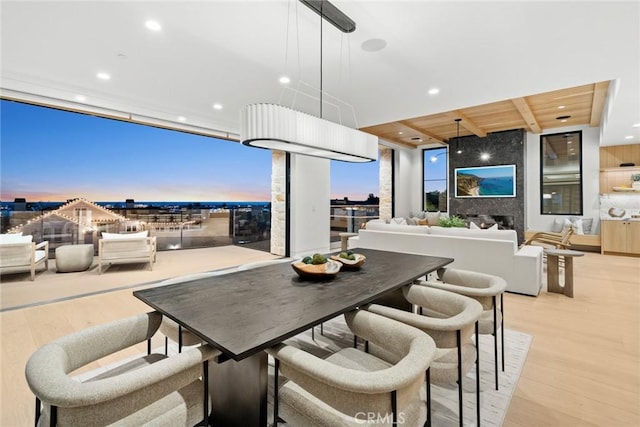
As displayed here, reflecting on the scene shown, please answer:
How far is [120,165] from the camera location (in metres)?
6.46

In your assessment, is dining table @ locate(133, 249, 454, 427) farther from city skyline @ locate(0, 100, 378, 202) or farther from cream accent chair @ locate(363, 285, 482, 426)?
city skyline @ locate(0, 100, 378, 202)

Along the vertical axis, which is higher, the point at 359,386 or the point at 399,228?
the point at 399,228

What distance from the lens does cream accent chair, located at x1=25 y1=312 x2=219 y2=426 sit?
2.94ft

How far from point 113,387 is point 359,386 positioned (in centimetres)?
76

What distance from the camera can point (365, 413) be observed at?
38.8 inches

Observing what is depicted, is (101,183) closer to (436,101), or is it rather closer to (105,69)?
(105,69)

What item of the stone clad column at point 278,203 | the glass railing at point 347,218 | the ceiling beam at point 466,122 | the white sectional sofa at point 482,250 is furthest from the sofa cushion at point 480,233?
the glass railing at point 347,218

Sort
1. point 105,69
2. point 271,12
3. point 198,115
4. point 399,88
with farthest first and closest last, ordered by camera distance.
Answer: point 198,115 → point 399,88 → point 105,69 → point 271,12

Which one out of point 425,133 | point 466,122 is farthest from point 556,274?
point 425,133

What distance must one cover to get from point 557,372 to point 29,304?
17.4 feet

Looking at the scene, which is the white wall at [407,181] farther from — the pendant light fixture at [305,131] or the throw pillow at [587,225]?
the pendant light fixture at [305,131]

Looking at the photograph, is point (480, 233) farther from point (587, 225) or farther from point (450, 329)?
point (587, 225)

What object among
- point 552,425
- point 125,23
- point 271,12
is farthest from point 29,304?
point 552,425

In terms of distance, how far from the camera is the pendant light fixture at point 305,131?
212 cm
